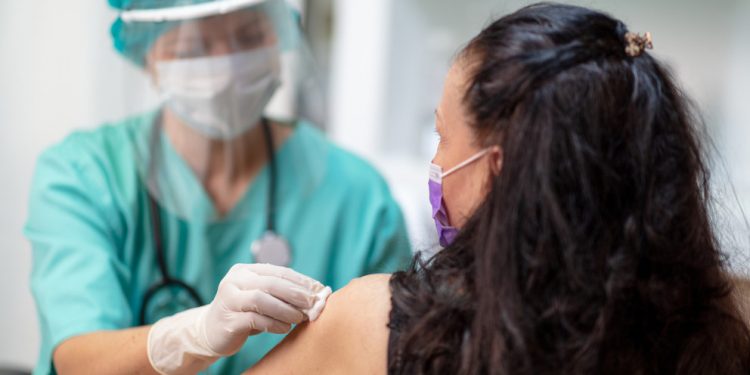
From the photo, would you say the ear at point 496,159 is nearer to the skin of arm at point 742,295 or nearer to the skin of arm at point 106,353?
the skin of arm at point 742,295

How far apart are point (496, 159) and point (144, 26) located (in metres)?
0.90

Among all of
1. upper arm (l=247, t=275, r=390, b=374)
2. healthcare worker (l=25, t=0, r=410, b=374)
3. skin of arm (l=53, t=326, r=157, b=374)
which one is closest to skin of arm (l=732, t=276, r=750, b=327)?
upper arm (l=247, t=275, r=390, b=374)

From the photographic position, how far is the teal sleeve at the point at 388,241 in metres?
1.74

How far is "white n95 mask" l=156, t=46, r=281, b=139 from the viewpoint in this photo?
1.59m

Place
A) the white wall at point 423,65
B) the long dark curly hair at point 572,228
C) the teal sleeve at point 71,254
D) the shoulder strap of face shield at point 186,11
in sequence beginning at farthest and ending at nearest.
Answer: the white wall at point 423,65 → the shoulder strap of face shield at point 186,11 → the teal sleeve at point 71,254 → the long dark curly hair at point 572,228

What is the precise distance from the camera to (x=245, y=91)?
5.35 ft

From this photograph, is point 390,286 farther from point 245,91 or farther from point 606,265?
point 245,91

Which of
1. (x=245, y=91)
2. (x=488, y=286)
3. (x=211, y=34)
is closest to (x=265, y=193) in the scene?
(x=245, y=91)

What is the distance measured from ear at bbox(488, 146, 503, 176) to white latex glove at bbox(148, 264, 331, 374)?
28cm

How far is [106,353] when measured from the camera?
1.26m

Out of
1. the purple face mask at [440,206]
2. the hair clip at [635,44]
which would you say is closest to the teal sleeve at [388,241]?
the purple face mask at [440,206]

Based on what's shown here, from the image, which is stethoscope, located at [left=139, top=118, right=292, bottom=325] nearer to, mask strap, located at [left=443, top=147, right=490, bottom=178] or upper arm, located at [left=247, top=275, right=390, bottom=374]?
upper arm, located at [left=247, top=275, right=390, bottom=374]

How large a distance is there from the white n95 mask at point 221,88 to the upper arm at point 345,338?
67 cm

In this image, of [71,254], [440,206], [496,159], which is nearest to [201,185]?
[71,254]
